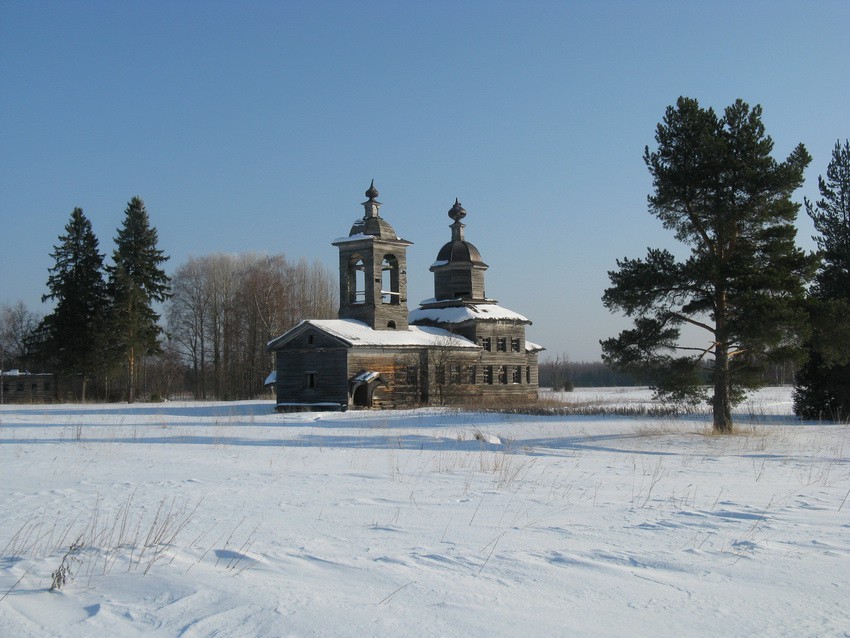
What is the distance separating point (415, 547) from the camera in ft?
19.0

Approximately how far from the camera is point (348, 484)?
30.8ft

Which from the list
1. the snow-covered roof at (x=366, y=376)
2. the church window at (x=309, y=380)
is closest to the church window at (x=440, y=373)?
the snow-covered roof at (x=366, y=376)

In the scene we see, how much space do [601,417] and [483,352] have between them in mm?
16534

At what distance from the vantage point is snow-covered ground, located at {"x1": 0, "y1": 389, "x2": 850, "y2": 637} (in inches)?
164

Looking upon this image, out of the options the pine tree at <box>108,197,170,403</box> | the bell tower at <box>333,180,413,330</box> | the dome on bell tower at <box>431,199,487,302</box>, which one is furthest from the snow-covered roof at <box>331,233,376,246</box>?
the pine tree at <box>108,197,170,403</box>

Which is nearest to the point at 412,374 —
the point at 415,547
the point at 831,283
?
the point at 831,283

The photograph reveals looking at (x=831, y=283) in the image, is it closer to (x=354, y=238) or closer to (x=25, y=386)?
(x=354, y=238)

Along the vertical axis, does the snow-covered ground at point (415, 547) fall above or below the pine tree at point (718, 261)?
below

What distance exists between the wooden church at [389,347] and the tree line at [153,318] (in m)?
14.9

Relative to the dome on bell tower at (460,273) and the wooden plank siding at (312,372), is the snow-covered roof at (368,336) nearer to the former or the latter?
the wooden plank siding at (312,372)

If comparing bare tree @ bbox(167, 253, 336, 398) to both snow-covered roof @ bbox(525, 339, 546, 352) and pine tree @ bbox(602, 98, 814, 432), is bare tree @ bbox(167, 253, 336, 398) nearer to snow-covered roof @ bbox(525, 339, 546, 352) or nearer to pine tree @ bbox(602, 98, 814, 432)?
snow-covered roof @ bbox(525, 339, 546, 352)

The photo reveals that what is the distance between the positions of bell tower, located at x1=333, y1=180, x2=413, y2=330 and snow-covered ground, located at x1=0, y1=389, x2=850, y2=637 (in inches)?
1028

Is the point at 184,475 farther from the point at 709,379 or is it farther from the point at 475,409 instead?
the point at 475,409

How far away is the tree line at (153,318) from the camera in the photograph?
47.3 m
